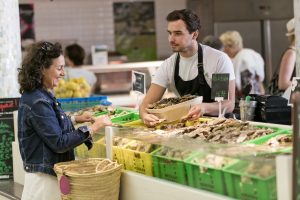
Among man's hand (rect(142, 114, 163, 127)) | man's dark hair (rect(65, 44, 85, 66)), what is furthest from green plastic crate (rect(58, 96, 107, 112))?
man's dark hair (rect(65, 44, 85, 66))

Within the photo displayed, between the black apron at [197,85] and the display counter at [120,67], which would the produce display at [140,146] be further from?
the display counter at [120,67]

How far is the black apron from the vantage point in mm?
4355

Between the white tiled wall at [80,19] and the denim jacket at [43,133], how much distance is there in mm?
5900

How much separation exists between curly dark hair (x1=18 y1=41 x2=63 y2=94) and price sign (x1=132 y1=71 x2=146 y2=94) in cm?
125

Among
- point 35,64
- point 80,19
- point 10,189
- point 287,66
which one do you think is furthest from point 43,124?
point 80,19

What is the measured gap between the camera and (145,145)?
3365 mm

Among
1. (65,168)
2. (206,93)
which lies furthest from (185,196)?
(206,93)


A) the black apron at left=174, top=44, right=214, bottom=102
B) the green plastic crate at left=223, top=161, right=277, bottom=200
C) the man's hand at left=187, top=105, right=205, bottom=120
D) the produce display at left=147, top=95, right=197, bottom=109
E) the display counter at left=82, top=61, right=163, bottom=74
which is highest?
the display counter at left=82, top=61, right=163, bottom=74

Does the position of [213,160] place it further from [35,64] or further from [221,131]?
[35,64]

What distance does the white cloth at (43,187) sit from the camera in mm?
3521

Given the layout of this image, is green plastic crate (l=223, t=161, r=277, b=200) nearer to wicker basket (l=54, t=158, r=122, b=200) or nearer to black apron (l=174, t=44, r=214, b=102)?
wicker basket (l=54, t=158, r=122, b=200)

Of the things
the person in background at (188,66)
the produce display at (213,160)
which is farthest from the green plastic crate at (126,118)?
the produce display at (213,160)

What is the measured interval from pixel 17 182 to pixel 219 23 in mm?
5118

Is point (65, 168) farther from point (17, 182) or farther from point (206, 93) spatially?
point (17, 182)
